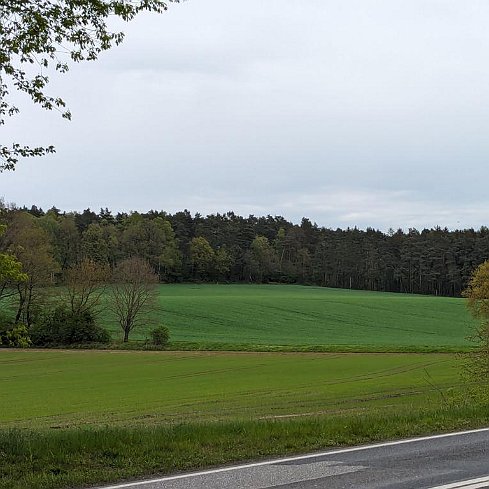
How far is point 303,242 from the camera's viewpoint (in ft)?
609

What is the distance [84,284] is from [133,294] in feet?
17.4

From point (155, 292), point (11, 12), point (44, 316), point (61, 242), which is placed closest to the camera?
point (11, 12)

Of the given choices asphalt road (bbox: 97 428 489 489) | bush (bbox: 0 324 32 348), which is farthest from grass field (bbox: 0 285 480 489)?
bush (bbox: 0 324 32 348)

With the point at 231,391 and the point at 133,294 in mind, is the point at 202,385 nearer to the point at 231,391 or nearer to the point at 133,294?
the point at 231,391

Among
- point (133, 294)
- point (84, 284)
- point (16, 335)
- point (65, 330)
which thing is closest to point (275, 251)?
point (133, 294)

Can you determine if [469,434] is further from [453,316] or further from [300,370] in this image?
[453,316]

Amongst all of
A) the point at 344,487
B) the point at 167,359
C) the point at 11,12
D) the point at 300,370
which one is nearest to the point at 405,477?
the point at 344,487

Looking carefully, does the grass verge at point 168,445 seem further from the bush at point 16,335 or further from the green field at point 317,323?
the green field at point 317,323

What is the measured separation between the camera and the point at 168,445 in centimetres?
966

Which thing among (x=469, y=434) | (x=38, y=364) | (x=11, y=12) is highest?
(x=11, y=12)

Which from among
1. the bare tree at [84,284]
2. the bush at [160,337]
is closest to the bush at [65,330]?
the bare tree at [84,284]

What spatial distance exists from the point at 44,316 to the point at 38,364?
14.8 metres

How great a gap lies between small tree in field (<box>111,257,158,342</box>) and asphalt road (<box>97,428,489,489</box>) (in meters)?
60.7

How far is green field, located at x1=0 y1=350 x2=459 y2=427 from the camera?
2633cm
